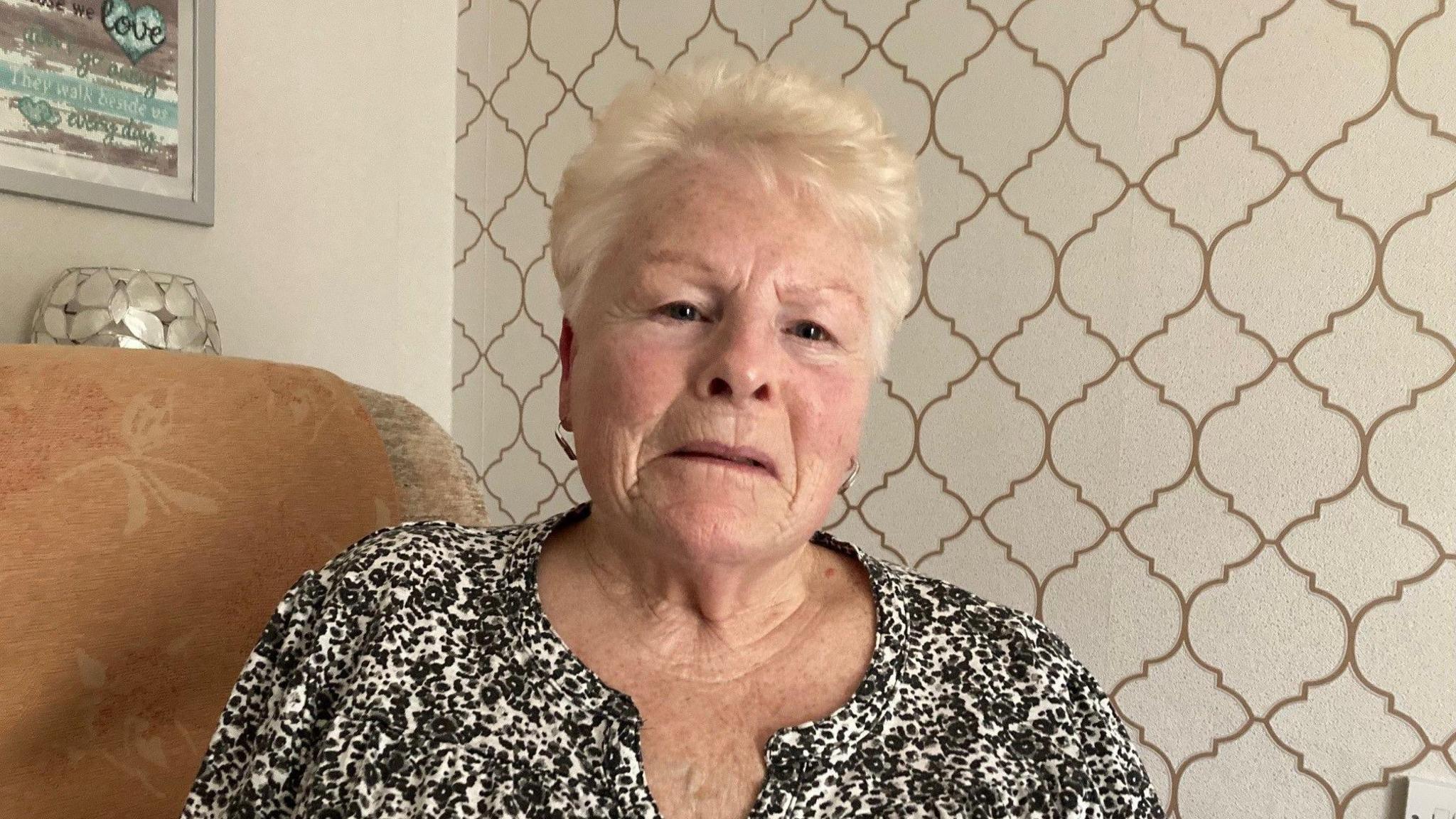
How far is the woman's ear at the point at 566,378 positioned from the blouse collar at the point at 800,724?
116mm

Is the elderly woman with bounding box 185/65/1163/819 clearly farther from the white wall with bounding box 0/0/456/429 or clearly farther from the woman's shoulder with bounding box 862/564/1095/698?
the white wall with bounding box 0/0/456/429

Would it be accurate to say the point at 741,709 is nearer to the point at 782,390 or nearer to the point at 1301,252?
the point at 782,390

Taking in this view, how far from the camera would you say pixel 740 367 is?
34.5 inches

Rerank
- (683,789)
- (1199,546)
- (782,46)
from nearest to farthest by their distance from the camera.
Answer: (683,789)
(1199,546)
(782,46)

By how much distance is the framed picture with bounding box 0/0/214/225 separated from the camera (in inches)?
52.4

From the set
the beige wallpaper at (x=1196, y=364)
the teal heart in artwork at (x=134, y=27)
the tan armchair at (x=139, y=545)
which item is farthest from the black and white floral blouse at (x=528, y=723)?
the teal heart in artwork at (x=134, y=27)

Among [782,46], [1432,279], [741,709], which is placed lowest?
[741,709]

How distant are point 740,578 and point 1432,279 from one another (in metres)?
0.91

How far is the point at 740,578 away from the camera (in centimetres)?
93

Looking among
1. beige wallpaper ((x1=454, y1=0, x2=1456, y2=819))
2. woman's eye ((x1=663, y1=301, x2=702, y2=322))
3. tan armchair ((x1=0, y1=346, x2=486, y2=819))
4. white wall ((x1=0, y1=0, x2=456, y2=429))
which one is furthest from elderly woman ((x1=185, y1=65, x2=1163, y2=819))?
white wall ((x1=0, y1=0, x2=456, y2=429))

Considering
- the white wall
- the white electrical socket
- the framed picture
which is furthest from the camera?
the white wall

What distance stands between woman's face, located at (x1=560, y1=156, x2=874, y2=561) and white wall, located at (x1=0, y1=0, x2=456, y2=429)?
Result: 0.91m

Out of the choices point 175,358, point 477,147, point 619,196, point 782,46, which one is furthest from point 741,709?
point 477,147

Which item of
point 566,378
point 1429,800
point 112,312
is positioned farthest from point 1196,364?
point 112,312
